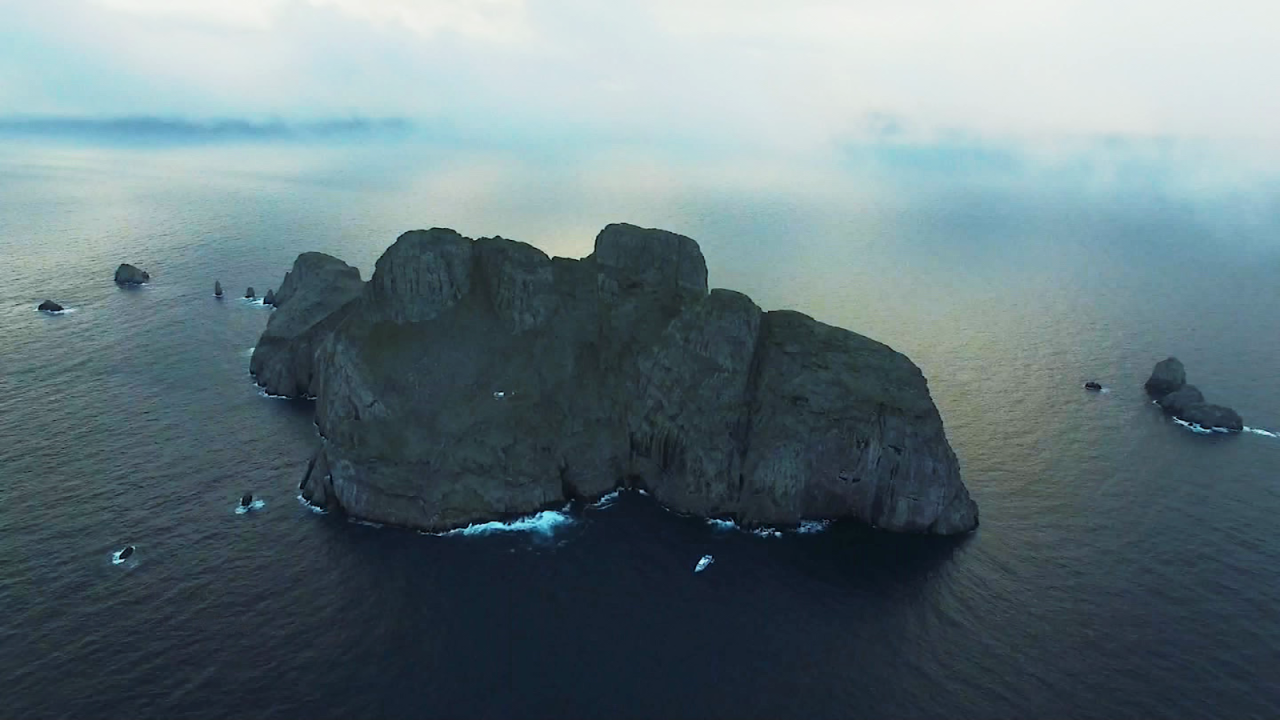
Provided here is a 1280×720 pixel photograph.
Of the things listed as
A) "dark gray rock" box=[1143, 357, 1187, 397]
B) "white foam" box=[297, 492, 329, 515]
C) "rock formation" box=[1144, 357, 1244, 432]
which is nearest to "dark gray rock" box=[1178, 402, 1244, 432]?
"rock formation" box=[1144, 357, 1244, 432]

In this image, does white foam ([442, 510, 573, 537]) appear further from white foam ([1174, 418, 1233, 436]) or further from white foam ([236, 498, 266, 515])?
white foam ([1174, 418, 1233, 436])

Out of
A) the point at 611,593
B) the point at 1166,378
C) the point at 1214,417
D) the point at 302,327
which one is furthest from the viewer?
the point at 1166,378

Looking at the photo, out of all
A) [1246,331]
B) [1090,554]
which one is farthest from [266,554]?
[1246,331]

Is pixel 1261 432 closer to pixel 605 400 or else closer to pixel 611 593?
pixel 605 400

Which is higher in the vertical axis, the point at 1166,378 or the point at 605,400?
the point at 1166,378

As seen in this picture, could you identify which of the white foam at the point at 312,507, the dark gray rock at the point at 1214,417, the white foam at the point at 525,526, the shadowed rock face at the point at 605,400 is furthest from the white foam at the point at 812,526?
the dark gray rock at the point at 1214,417

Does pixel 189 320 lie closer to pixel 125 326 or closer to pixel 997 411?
pixel 125 326

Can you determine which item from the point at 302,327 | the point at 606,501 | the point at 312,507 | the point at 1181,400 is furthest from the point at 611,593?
the point at 1181,400
